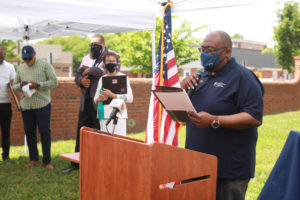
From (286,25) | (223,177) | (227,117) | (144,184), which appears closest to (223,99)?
(227,117)

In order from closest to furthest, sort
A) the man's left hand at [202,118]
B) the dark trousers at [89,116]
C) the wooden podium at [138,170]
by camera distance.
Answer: the wooden podium at [138,170] < the man's left hand at [202,118] < the dark trousers at [89,116]

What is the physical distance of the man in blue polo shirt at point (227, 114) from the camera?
266 centimetres

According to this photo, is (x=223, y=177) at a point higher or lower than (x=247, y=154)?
lower

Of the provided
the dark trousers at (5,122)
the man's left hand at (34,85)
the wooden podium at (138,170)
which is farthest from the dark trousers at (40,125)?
the wooden podium at (138,170)

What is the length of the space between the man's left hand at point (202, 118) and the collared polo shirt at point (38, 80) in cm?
415

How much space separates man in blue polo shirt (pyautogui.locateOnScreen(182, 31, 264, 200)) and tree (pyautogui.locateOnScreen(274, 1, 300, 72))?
28.3 metres

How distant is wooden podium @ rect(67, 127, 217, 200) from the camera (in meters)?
2.17

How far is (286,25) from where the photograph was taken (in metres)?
29.4

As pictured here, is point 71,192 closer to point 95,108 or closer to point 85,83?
point 95,108

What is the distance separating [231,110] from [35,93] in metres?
4.36

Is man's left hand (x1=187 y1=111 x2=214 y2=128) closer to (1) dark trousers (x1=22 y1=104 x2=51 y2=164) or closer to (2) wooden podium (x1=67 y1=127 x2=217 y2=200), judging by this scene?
(2) wooden podium (x1=67 y1=127 x2=217 y2=200)

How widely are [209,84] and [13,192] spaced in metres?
3.81

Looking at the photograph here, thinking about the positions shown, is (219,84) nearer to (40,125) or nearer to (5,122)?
(40,125)

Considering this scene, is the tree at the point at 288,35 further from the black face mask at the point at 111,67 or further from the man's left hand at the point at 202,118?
the man's left hand at the point at 202,118
